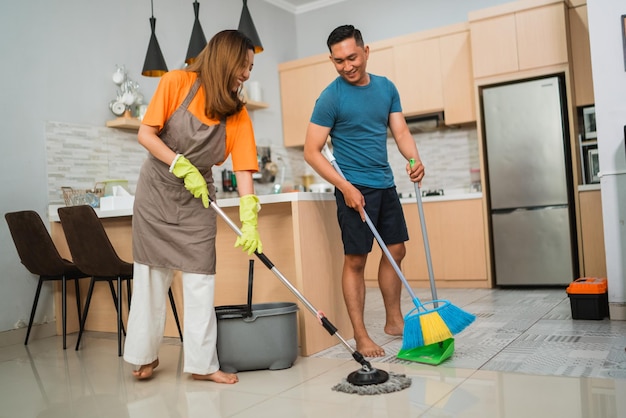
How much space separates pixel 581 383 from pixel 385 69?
3.96 meters

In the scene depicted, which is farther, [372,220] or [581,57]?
[581,57]

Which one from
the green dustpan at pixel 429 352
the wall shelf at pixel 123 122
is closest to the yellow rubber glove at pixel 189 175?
the green dustpan at pixel 429 352

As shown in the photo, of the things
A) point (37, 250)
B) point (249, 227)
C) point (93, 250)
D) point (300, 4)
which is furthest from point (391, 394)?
point (300, 4)

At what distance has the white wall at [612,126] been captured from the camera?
3184 mm

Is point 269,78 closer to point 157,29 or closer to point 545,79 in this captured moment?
point 157,29

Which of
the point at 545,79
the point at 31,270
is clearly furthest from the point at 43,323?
the point at 545,79

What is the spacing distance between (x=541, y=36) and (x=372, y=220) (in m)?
2.73

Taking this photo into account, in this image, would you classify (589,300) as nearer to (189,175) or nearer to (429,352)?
(429,352)

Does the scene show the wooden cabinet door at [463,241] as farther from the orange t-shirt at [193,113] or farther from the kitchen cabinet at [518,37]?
the orange t-shirt at [193,113]

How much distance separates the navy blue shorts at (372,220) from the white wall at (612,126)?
1242 mm

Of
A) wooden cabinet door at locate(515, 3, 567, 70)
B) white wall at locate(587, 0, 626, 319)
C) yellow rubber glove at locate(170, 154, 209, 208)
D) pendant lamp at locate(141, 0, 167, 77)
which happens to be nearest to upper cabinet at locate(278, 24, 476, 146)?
wooden cabinet door at locate(515, 3, 567, 70)

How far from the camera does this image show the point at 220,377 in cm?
238

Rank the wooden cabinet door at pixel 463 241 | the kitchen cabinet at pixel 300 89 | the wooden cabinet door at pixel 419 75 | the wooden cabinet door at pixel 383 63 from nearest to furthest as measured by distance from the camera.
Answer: the wooden cabinet door at pixel 463 241, the wooden cabinet door at pixel 419 75, the wooden cabinet door at pixel 383 63, the kitchen cabinet at pixel 300 89

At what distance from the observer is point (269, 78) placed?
609cm
